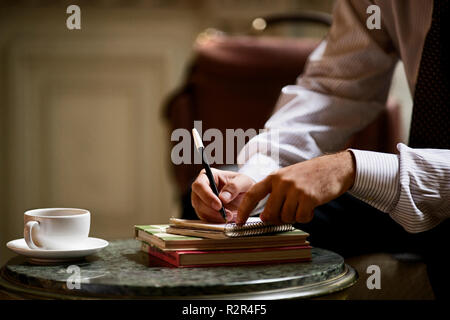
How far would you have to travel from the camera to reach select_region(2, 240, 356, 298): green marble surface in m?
0.54

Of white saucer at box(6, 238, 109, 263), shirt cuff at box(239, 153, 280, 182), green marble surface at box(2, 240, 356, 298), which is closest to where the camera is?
green marble surface at box(2, 240, 356, 298)

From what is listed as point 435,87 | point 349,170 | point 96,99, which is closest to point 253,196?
point 349,170

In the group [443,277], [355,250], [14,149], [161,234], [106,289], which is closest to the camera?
[106,289]

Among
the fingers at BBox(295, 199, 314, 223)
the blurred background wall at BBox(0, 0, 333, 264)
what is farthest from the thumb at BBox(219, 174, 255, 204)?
the blurred background wall at BBox(0, 0, 333, 264)

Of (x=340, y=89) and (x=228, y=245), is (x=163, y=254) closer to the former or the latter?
(x=228, y=245)

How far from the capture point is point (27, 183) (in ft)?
7.97

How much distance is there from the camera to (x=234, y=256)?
2.10 feet

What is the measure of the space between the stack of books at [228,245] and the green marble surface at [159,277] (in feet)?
0.05

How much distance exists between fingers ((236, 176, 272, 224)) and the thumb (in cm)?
6

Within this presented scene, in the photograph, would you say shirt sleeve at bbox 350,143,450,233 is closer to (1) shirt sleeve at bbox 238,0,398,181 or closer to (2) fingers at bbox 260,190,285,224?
(2) fingers at bbox 260,190,285,224

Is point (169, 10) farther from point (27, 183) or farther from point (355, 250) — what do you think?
point (355, 250)

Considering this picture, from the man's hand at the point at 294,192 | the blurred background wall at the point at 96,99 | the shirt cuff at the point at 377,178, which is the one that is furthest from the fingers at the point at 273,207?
the blurred background wall at the point at 96,99
